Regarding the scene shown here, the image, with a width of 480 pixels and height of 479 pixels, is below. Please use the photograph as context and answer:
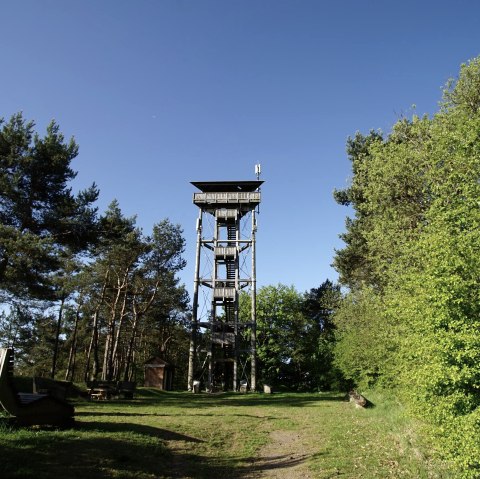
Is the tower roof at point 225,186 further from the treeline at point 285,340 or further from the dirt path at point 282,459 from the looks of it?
the dirt path at point 282,459

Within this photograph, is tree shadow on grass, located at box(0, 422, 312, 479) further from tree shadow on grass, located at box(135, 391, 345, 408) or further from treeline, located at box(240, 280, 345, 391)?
treeline, located at box(240, 280, 345, 391)

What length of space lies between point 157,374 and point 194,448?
26863 millimetres

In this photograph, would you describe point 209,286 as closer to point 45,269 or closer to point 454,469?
point 45,269

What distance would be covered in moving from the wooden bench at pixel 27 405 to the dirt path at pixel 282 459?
5.00 meters

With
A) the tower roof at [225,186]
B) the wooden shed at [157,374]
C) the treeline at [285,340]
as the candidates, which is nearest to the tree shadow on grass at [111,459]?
the wooden shed at [157,374]

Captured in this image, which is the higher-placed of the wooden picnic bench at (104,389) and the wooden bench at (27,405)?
the wooden bench at (27,405)

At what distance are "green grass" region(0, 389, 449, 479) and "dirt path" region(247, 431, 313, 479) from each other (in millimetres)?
171

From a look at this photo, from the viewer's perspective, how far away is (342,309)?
28469 millimetres

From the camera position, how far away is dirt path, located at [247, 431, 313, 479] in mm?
8438

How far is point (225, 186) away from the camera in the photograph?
128 feet

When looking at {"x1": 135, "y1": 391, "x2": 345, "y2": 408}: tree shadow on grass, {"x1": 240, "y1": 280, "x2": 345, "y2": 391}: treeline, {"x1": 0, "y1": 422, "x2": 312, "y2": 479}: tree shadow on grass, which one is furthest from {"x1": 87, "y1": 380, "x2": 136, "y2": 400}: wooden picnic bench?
{"x1": 240, "y1": 280, "x2": 345, "y2": 391}: treeline

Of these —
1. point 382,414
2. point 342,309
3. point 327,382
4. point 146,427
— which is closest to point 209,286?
point 342,309

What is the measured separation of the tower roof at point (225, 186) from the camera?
127 feet

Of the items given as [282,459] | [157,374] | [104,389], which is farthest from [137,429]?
[157,374]
